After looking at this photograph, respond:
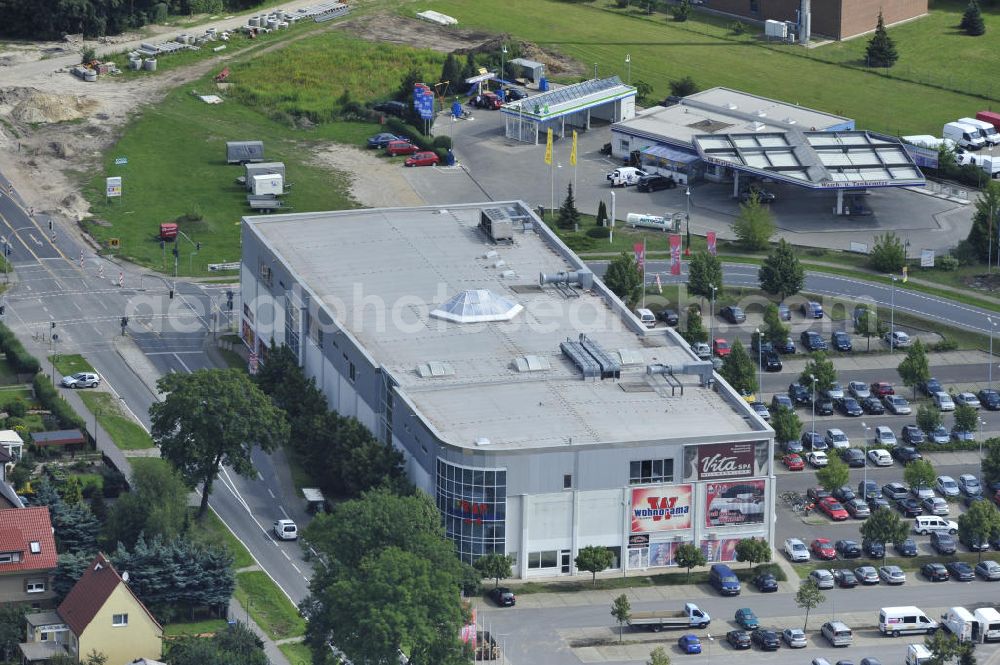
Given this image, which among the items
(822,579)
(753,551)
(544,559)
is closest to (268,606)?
(544,559)

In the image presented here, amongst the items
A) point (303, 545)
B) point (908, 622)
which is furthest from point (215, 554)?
point (908, 622)

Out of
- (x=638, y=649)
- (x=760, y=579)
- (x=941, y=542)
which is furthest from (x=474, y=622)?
(x=941, y=542)

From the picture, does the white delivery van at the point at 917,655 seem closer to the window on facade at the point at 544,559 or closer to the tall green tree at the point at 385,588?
the window on facade at the point at 544,559

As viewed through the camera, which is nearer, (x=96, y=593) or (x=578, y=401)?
(x=96, y=593)

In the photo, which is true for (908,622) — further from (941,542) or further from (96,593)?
(96,593)

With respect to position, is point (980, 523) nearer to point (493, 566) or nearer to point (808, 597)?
point (808, 597)

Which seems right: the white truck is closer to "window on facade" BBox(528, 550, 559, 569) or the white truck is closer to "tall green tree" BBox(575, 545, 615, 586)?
"tall green tree" BBox(575, 545, 615, 586)
